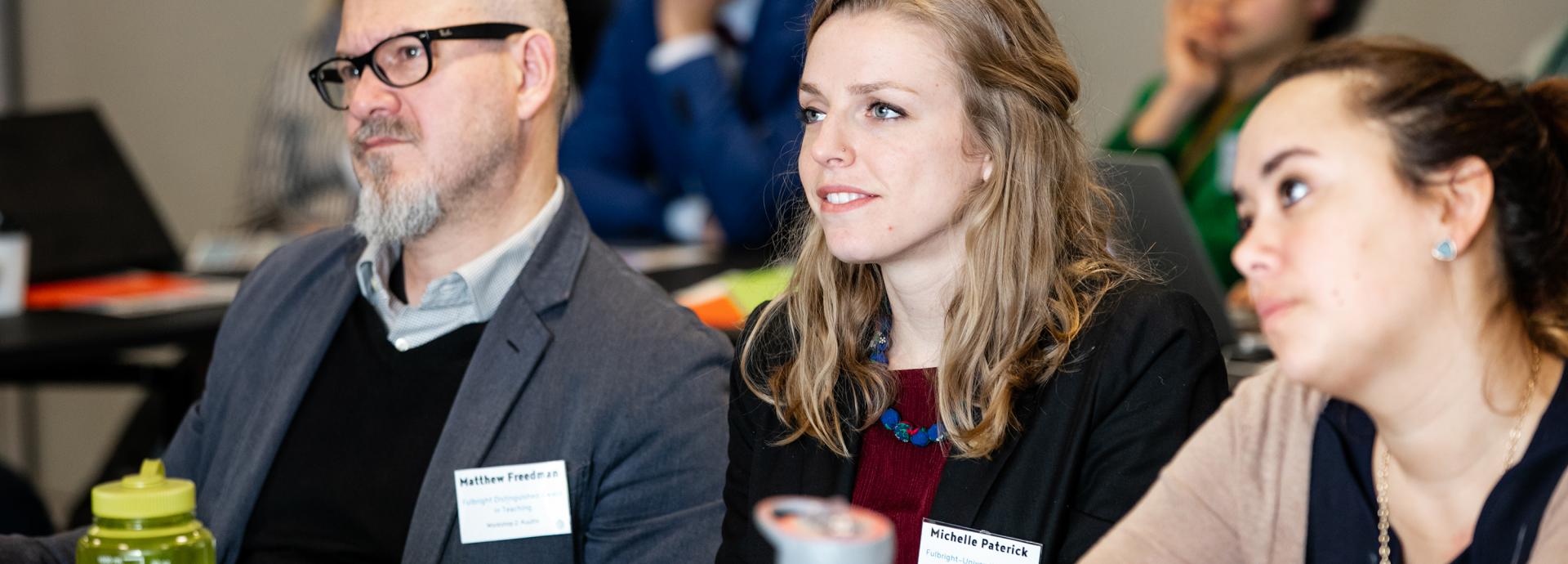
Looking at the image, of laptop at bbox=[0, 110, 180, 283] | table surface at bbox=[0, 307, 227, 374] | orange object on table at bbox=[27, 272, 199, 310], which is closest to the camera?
table surface at bbox=[0, 307, 227, 374]

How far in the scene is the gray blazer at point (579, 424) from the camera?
1.83 metres

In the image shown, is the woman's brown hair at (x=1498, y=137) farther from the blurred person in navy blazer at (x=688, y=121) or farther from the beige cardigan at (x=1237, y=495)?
the blurred person in navy blazer at (x=688, y=121)

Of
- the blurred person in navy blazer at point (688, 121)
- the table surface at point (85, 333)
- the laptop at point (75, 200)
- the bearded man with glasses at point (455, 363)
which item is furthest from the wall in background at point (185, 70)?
the bearded man with glasses at point (455, 363)

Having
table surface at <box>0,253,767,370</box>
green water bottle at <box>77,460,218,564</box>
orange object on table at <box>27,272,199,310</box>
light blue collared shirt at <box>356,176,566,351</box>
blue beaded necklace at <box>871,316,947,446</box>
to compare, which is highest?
green water bottle at <box>77,460,218,564</box>

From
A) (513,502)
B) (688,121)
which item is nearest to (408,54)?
(513,502)

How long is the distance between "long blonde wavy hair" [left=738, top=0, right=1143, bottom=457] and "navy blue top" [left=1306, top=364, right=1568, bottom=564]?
0.35 metres

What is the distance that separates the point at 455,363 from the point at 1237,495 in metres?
1.05

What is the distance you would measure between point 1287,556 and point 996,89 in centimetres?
64

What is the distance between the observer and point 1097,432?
64.7 inches

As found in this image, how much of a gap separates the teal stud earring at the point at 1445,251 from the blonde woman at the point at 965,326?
45 centimetres

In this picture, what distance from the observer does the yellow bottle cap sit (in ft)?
4.20

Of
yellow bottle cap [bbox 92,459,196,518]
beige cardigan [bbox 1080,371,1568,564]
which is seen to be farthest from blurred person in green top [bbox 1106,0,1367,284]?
yellow bottle cap [bbox 92,459,196,518]

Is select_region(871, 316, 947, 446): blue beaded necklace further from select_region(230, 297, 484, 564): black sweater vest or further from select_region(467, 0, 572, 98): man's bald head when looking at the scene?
select_region(467, 0, 572, 98): man's bald head

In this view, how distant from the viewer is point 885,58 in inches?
68.0
